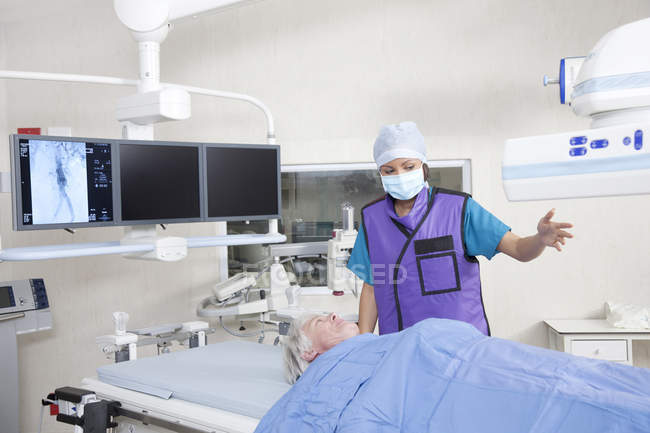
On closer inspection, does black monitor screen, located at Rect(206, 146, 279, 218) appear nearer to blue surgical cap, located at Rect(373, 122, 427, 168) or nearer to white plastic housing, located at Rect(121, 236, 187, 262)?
white plastic housing, located at Rect(121, 236, 187, 262)

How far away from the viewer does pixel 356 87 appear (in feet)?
11.3

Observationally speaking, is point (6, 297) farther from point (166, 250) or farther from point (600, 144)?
point (600, 144)

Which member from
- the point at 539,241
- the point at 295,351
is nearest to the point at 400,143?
the point at 539,241

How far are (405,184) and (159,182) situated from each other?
3.37ft

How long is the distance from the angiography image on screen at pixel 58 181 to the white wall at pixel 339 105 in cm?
121

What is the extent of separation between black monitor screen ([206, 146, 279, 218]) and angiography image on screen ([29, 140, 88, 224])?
21.0 inches

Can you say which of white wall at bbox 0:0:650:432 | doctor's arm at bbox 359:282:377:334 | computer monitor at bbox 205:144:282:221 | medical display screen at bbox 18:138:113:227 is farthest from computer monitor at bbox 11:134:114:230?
white wall at bbox 0:0:650:432

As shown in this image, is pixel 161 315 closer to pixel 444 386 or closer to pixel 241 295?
pixel 241 295

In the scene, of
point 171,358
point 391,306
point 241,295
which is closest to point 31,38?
point 241,295

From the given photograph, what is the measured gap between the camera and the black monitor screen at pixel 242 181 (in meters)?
2.73

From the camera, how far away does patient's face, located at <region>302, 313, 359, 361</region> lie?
2.09 m

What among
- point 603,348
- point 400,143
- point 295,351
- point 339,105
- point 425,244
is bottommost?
point 603,348

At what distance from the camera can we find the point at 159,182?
8.48 ft

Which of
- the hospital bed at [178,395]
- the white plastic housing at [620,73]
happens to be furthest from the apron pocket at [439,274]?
the white plastic housing at [620,73]
